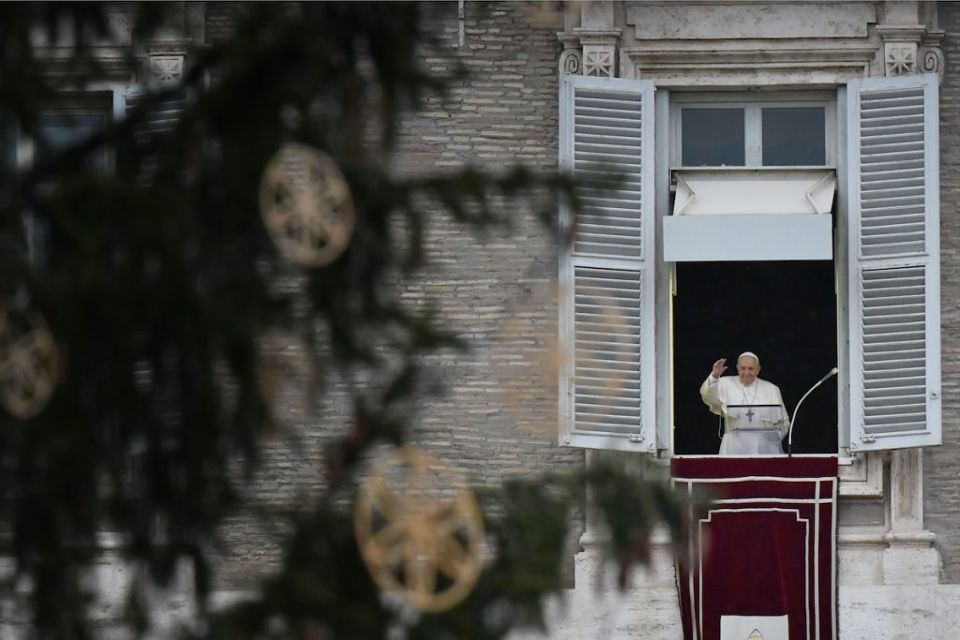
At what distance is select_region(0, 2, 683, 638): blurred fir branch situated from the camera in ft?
24.4

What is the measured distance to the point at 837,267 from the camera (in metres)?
15.8

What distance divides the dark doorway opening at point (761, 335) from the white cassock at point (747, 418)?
1.45 ft

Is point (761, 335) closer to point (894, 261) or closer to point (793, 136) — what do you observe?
point (793, 136)

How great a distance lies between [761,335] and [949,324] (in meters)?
2.91

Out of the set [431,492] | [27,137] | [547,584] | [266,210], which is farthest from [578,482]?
[431,492]

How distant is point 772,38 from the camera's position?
51.9 ft

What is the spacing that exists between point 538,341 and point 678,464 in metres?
1.01

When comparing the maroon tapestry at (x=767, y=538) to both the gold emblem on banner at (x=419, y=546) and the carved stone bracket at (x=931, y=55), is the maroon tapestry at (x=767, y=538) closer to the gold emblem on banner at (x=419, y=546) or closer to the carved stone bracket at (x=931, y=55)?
the carved stone bracket at (x=931, y=55)

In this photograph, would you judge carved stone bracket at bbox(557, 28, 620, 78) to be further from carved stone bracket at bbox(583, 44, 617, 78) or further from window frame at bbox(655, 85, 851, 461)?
window frame at bbox(655, 85, 851, 461)

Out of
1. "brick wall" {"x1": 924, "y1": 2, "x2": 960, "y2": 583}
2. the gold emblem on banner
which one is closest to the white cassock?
"brick wall" {"x1": 924, "y1": 2, "x2": 960, "y2": 583}

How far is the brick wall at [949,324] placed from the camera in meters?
15.6

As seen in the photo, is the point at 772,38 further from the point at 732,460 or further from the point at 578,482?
the point at 578,482

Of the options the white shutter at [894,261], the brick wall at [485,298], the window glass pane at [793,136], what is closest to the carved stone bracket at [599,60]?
the brick wall at [485,298]

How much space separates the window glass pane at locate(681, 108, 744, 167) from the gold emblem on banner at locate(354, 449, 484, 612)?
319 inches
